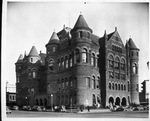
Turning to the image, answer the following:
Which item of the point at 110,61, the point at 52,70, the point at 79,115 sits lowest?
the point at 79,115

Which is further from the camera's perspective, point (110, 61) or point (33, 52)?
point (110, 61)

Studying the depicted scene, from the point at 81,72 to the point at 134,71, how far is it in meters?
2.90

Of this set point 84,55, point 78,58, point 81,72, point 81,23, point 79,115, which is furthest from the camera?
point 84,55

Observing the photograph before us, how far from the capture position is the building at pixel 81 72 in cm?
1533

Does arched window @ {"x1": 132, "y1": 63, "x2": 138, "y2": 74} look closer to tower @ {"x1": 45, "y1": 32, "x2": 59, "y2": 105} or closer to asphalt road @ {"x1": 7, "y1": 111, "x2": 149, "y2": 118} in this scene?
asphalt road @ {"x1": 7, "y1": 111, "x2": 149, "y2": 118}

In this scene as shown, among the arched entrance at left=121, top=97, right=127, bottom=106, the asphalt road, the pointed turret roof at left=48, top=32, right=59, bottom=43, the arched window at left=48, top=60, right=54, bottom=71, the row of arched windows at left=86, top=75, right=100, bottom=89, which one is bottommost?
the asphalt road

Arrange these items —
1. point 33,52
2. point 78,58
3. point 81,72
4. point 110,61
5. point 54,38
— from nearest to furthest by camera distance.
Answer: point 33,52 < point 54,38 < point 81,72 < point 78,58 < point 110,61

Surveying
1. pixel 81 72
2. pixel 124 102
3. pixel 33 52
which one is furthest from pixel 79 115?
pixel 33 52

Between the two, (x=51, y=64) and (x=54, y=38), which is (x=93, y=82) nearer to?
(x=51, y=64)

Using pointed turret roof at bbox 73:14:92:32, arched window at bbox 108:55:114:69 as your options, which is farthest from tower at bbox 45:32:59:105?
arched window at bbox 108:55:114:69

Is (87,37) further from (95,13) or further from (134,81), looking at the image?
(134,81)

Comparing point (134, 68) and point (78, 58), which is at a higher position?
point (78, 58)

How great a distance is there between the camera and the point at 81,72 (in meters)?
15.7

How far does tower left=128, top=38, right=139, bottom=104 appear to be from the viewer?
14695 millimetres
